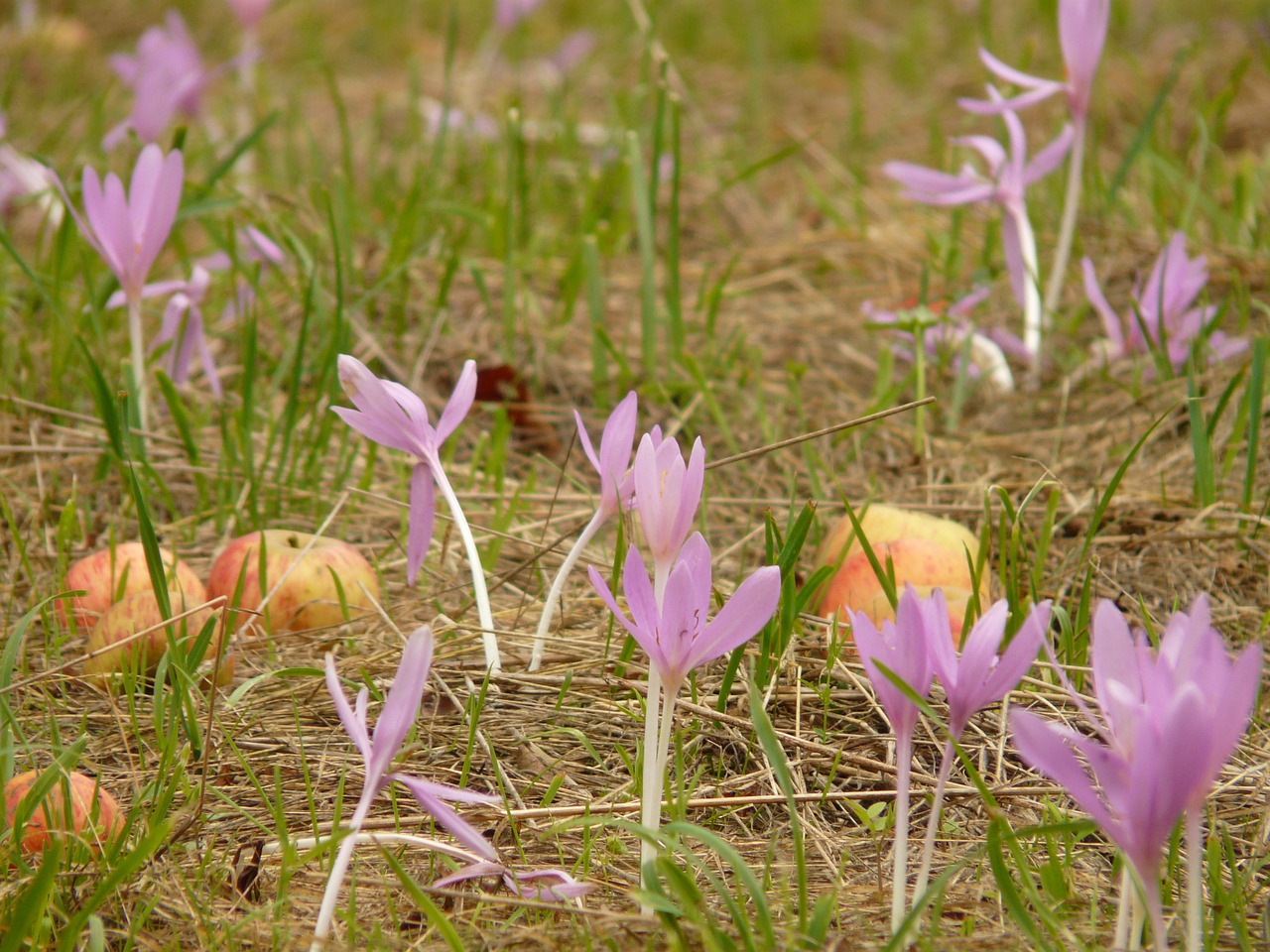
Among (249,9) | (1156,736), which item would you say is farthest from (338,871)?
(249,9)

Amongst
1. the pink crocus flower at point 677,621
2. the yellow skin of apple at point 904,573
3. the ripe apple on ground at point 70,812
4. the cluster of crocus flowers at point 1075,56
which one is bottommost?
the ripe apple on ground at point 70,812

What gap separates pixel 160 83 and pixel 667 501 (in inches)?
97.2

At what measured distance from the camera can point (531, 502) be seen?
2275mm

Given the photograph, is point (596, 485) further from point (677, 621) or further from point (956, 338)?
point (677, 621)

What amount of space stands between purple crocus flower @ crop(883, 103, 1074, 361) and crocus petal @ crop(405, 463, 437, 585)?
4.77 feet

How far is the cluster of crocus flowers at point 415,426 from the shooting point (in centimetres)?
142

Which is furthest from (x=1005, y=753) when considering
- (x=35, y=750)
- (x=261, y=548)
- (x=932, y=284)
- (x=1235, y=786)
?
(x=932, y=284)

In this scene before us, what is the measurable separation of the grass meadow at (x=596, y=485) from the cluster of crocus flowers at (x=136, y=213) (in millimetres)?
172

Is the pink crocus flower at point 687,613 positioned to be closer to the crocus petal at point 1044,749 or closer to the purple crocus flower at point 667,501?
the purple crocus flower at point 667,501

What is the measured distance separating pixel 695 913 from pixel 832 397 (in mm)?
1933

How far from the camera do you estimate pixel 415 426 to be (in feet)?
4.83

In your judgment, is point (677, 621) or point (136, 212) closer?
point (677, 621)

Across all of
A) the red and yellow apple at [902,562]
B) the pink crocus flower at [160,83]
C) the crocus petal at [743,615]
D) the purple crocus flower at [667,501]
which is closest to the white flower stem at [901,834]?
the crocus petal at [743,615]

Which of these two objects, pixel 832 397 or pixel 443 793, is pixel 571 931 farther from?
pixel 832 397
